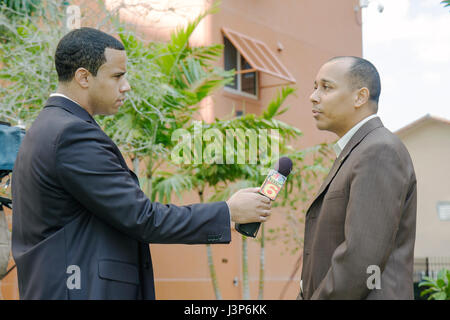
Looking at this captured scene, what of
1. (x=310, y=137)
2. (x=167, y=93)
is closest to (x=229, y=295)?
(x=310, y=137)

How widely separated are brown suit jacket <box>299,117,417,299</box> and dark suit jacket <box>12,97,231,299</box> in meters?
0.56

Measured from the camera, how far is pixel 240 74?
12625 millimetres

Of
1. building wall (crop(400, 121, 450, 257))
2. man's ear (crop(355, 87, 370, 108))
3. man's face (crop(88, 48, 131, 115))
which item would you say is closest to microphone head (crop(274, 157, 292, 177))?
man's ear (crop(355, 87, 370, 108))

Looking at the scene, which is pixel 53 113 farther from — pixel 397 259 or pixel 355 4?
pixel 355 4

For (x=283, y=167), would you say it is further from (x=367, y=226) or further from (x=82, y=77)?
(x=82, y=77)

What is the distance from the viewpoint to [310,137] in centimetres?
1370

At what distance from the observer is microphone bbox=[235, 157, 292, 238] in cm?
243

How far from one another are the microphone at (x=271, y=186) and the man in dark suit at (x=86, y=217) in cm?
4

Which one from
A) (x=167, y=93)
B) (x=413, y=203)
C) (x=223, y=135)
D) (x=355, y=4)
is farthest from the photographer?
(x=355, y=4)

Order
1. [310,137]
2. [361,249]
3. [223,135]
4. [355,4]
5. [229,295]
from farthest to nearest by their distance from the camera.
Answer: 1. [355,4]
2. [310,137]
3. [229,295]
4. [223,135]
5. [361,249]

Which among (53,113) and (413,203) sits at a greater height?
(53,113)
